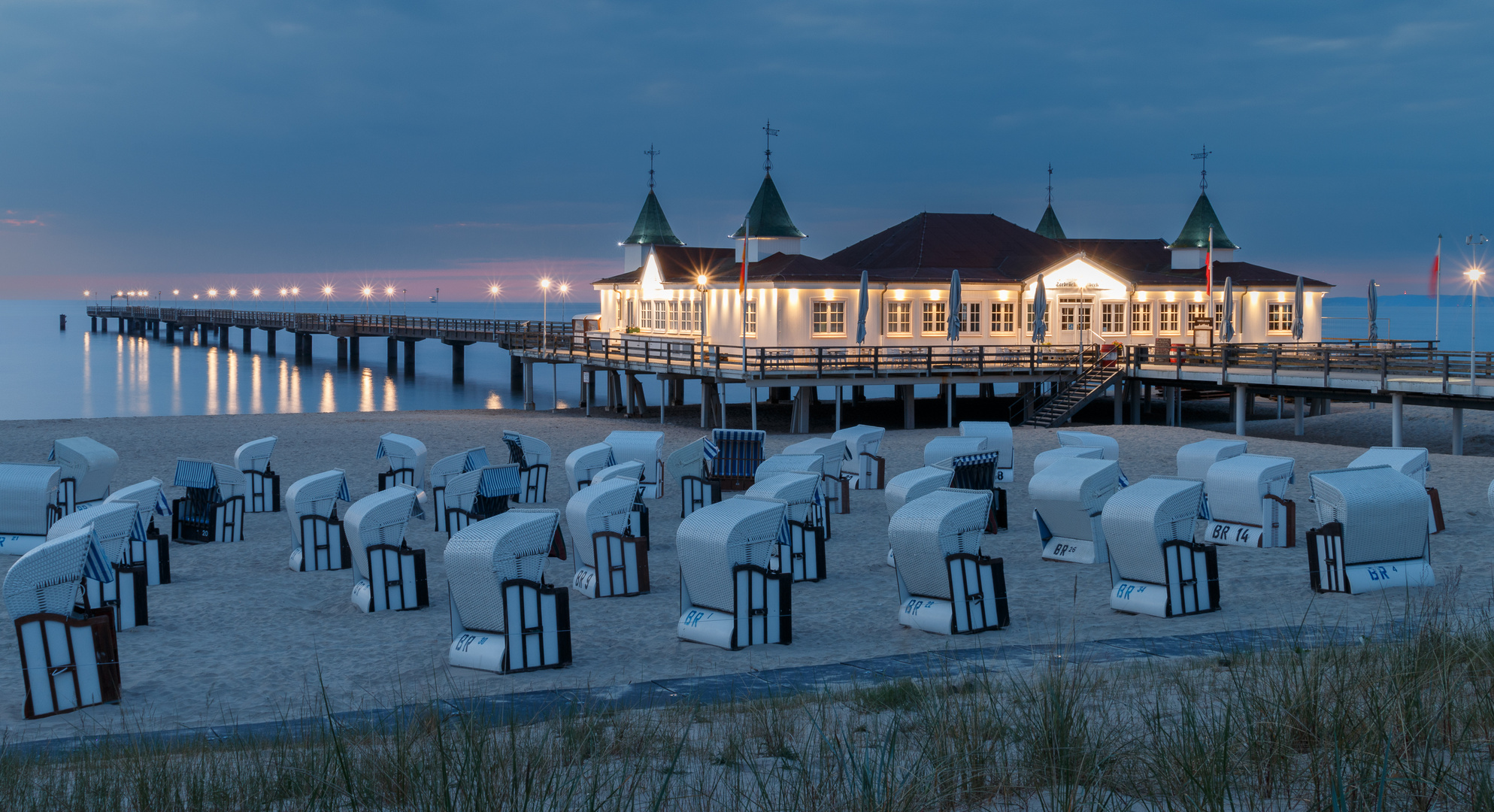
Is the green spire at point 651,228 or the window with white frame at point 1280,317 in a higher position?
the green spire at point 651,228

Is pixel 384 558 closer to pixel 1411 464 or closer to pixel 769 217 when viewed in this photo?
pixel 1411 464

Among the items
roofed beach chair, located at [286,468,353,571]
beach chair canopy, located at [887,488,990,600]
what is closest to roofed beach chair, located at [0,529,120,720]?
roofed beach chair, located at [286,468,353,571]

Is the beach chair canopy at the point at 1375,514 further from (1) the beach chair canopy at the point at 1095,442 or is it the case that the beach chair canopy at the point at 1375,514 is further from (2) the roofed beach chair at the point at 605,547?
(2) the roofed beach chair at the point at 605,547

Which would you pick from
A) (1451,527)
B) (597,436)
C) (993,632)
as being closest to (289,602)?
(993,632)

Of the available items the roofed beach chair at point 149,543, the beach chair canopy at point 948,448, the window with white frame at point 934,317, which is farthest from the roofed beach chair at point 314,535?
the window with white frame at point 934,317

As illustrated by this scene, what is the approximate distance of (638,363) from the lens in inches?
1377

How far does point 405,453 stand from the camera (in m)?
18.1

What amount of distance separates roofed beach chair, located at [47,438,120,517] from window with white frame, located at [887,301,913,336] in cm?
2304

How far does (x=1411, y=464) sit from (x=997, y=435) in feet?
21.3

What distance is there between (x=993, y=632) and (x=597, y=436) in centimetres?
2042

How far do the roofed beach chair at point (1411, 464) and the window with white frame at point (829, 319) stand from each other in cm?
2035

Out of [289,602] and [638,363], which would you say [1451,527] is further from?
[638,363]

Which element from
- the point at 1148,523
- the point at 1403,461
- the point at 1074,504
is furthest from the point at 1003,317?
the point at 1148,523

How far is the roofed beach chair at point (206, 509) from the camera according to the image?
15242mm
